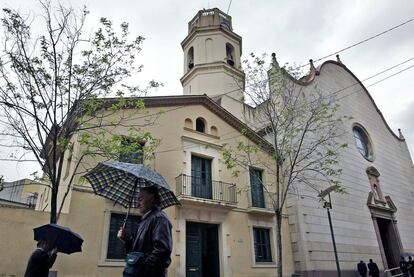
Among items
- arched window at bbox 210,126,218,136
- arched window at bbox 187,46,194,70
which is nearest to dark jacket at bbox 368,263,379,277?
arched window at bbox 210,126,218,136

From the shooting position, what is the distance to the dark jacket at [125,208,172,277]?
256 cm

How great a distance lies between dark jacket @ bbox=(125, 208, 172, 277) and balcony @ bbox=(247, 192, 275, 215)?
1128 centimetres

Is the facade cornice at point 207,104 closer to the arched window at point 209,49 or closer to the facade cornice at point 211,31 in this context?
the arched window at point 209,49

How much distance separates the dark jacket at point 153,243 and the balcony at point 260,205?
37.0ft

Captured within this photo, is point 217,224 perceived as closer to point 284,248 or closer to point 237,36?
point 284,248

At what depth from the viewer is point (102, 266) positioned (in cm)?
946

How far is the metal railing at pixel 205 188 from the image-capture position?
40.7 ft

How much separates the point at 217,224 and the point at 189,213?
1.64m

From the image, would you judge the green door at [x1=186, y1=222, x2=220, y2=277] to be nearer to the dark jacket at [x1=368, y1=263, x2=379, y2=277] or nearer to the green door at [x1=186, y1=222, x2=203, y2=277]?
the green door at [x1=186, y1=222, x2=203, y2=277]

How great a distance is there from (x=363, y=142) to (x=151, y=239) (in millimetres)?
23528

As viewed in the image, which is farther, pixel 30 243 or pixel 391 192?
pixel 391 192

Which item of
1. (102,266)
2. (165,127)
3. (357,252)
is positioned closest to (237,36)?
(165,127)

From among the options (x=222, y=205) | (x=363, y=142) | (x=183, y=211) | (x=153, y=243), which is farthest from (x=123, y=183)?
(x=363, y=142)

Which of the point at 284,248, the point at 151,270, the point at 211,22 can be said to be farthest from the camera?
A: the point at 211,22
